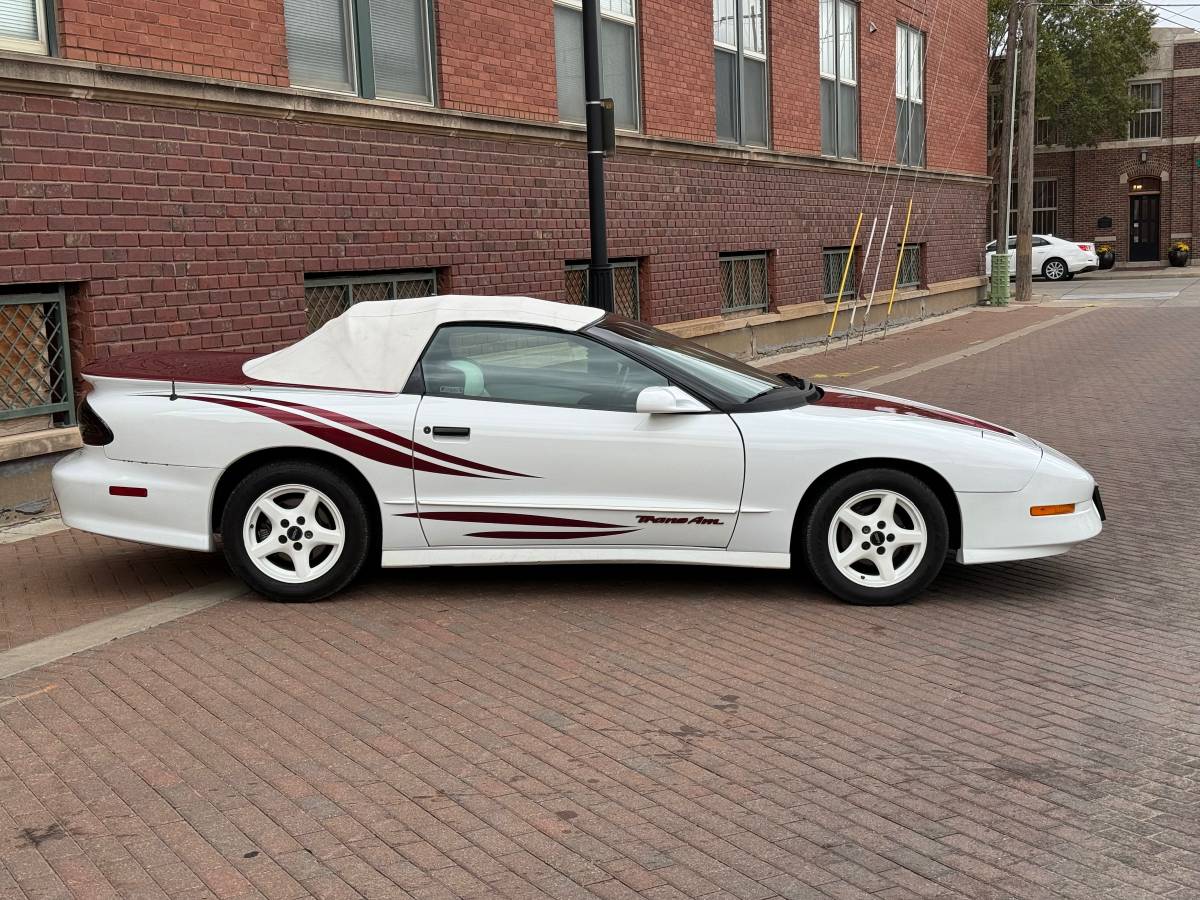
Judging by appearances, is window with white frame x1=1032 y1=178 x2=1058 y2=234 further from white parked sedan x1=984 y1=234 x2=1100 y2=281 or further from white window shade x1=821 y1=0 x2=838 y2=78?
white window shade x1=821 y1=0 x2=838 y2=78

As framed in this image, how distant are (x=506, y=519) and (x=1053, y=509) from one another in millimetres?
2562

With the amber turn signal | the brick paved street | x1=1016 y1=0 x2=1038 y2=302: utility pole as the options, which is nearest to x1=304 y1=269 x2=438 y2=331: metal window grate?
the brick paved street

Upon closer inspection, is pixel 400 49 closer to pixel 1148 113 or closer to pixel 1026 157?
pixel 1026 157

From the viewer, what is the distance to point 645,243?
15.9m

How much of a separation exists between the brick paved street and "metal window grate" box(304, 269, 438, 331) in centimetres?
433

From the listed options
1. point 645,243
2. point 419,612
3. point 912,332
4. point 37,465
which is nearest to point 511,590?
point 419,612

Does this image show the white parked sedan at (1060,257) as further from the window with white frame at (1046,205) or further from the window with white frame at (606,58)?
the window with white frame at (606,58)

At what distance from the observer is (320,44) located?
36.8 ft

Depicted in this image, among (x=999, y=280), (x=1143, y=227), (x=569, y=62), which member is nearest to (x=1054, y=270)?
(x=1143, y=227)

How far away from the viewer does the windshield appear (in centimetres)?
648

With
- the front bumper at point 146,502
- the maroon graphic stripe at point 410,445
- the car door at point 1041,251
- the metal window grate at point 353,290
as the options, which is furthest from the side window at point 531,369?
the car door at point 1041,251

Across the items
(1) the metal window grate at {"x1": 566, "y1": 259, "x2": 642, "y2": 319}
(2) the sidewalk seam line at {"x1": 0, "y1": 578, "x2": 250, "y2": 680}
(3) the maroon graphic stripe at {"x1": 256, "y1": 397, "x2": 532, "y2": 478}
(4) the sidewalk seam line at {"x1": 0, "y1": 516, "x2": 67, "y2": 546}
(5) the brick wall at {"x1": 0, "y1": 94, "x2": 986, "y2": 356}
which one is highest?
(5) the brick wall at {"x1": 0, "y1": 94, "x2": 986, "y2": 356}

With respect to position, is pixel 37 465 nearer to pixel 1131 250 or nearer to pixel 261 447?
pixel 261 447

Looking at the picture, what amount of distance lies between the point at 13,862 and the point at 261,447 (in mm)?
2795
